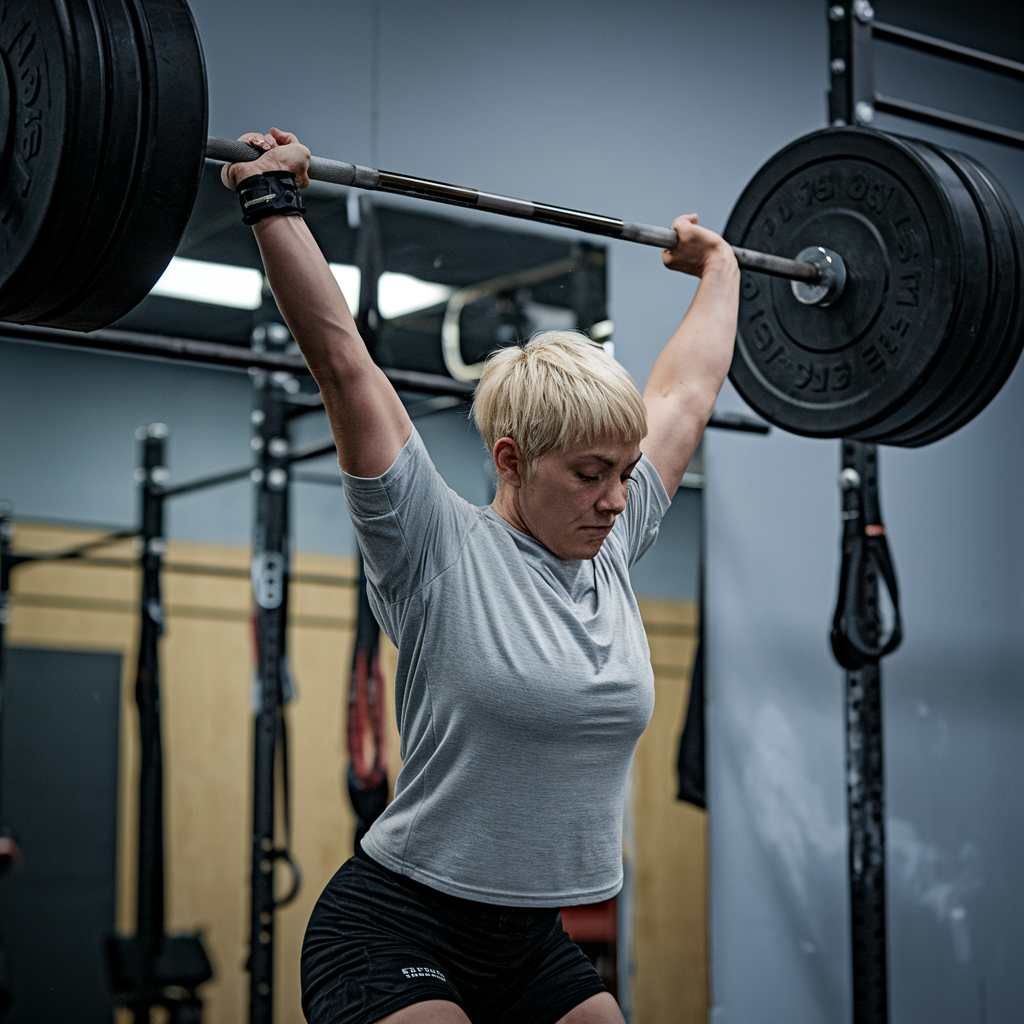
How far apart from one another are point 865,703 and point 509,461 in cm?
167

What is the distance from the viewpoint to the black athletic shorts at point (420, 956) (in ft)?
5.20

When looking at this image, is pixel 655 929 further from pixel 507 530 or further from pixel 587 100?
pixel 587 100

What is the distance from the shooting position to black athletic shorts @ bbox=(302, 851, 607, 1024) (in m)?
1.58

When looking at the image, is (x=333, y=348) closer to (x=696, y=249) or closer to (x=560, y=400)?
(x=560, y=400)

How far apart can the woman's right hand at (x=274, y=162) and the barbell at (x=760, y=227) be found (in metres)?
0.03

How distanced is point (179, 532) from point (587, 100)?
68.3 inches

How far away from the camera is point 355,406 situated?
1.58 meters

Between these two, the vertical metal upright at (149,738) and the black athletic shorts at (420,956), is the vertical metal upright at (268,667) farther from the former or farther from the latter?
the black athletic shorts at (420,956)

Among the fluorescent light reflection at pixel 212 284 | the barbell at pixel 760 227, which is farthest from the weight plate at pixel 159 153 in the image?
the fluorescent light reflection at pixel 212 284

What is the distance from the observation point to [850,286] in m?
2.54

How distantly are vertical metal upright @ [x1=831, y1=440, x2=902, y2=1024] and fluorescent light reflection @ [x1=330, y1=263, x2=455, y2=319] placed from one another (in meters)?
1.18

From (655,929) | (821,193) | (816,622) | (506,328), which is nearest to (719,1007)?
(655,929)

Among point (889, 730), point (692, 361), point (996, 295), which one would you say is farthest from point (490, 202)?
point (889, 730)

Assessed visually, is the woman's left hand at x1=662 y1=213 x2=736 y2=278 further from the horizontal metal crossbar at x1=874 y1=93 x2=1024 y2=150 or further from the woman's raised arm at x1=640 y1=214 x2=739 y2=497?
the horizontal metal crossbar at x1=874 y1=93 x2=1024 y2=150
